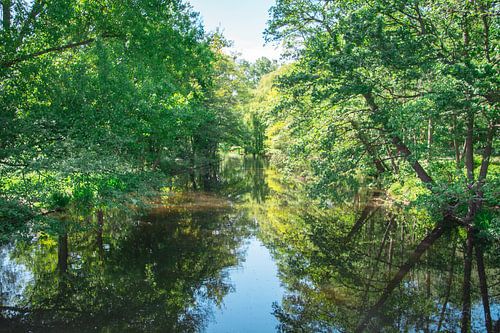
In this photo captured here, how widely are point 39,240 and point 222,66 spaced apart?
80.2 ft

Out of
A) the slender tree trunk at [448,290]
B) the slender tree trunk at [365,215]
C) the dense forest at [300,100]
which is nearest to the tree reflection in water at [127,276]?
the dense forest at [300,100]

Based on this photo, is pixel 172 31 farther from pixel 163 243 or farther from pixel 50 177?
pixel 163 243

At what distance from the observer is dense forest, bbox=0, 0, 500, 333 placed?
7.93m

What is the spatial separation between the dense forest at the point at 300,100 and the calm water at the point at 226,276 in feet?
0.79

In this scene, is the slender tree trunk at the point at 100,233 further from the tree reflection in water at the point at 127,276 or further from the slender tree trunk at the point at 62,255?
the slender tree trunk at the point at 62,255

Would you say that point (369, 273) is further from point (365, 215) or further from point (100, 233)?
point (100, 233)

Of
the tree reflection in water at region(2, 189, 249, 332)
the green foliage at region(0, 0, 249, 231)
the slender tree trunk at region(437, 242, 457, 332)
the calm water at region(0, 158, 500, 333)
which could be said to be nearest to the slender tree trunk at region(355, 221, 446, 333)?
the calm water at region(0, 158, 500, 333)

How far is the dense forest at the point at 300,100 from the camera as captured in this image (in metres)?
7.93

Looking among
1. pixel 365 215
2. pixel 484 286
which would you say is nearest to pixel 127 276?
pixel 484 286

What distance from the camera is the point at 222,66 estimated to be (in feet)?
105

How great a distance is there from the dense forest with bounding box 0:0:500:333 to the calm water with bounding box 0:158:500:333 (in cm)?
24

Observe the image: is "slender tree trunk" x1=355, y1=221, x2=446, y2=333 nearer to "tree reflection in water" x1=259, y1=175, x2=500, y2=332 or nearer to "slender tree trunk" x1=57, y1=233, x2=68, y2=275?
"tree reflection in water" x1=259, y1=175, x2=500, y2=332

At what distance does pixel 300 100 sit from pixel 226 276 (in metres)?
6.93

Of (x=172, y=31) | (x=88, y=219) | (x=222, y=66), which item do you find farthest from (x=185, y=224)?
(x=222, y=66)
